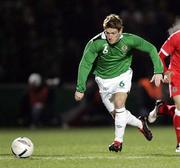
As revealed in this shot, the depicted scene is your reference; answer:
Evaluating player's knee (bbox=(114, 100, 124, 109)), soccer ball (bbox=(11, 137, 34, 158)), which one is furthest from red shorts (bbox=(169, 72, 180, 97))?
soccer ball (bbox=(11, 137, 34, 158))

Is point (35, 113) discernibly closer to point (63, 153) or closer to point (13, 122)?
point (13, 122)

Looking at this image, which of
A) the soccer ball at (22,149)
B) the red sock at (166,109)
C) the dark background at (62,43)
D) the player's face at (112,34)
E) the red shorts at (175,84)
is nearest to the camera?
the soccer ball at (22,149)

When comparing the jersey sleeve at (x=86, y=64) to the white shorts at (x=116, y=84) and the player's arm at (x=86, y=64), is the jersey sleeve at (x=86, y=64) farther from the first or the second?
the white shorts at (x=116, y=84)

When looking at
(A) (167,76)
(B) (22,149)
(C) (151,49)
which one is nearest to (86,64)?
(C) (151,49)

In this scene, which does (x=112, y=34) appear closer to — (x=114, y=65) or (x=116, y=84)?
(x=114, y=65)

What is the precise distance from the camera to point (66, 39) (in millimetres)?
21719

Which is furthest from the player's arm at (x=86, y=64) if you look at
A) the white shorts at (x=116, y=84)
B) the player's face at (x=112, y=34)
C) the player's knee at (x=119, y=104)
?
the player's knee at (x=119, y=104)

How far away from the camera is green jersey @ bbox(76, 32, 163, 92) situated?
33.7ft

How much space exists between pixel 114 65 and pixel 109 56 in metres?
0.17

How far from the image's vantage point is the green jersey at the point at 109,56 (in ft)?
33.7

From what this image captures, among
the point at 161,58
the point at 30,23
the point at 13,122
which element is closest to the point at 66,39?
the point at 30,23

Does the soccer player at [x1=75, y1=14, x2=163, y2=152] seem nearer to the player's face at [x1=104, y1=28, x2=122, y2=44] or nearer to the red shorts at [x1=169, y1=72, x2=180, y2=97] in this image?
the player's face at [x1=104, y1=28, x2=122, y2=44]

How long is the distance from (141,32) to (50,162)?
12.6 metres

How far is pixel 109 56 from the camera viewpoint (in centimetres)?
1053
